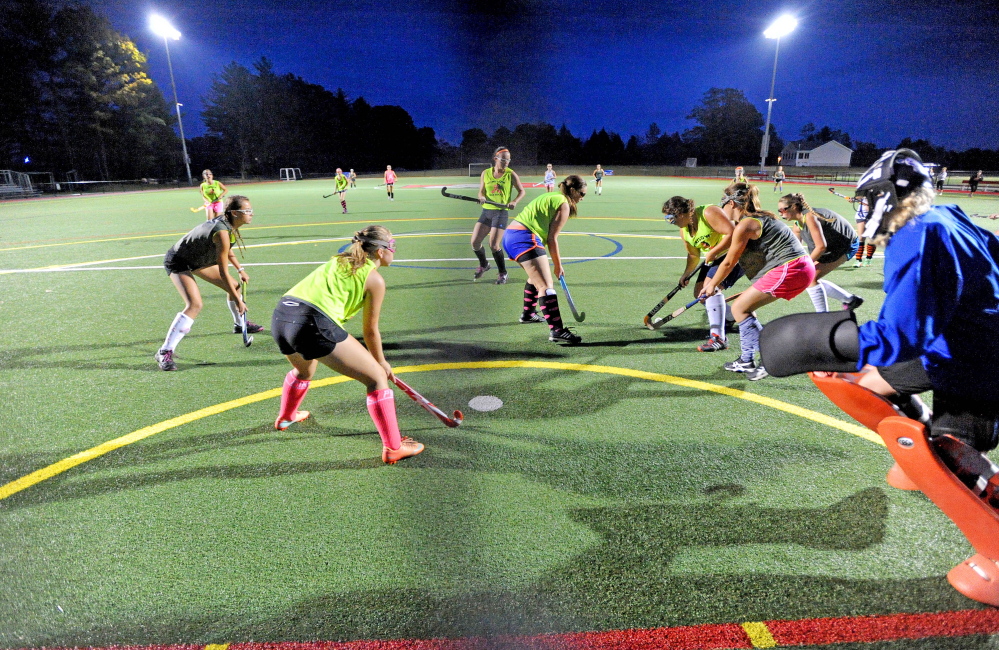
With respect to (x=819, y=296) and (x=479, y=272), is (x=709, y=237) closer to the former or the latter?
(x=819, y=296)

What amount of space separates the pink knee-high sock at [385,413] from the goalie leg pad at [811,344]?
238 cm

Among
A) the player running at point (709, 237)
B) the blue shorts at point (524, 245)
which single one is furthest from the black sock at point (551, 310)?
the player running at point (709, 237)

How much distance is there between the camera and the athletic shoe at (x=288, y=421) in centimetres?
425

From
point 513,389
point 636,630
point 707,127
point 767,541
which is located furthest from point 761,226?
point 707,127

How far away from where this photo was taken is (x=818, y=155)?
77.3 m

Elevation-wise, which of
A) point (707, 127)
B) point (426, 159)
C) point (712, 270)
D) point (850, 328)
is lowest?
point (712, 270)

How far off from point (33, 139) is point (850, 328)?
71.1 m

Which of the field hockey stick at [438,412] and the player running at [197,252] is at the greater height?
the player running at [197,252]

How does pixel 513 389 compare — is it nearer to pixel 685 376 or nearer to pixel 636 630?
pixel 685 376

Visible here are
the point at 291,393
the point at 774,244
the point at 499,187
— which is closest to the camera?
the point at 291,393

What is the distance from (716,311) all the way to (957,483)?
384 centimetres

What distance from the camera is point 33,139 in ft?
169

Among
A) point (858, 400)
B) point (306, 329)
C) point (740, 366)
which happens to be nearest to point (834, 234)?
point (740, 366)

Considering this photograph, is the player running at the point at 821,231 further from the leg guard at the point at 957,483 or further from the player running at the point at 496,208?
the player running at the point at 496,208
